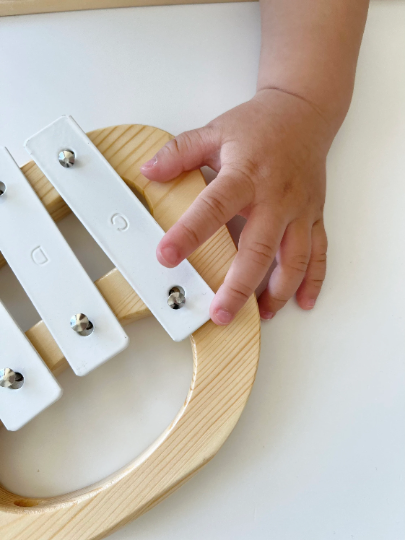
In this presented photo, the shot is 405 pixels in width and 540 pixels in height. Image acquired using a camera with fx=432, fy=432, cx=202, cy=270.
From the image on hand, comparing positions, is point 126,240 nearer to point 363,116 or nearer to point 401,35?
point 363,116

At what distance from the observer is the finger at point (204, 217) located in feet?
1.26

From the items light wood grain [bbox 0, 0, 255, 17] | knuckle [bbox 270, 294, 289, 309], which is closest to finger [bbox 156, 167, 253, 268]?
knuckle [bbox 270, 294, 289, 309]

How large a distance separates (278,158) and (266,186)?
40 mm

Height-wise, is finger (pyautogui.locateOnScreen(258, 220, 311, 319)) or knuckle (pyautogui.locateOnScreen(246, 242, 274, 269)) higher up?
knuckle (pyautogui.locateOnScreen(246, 242, 274, 269))

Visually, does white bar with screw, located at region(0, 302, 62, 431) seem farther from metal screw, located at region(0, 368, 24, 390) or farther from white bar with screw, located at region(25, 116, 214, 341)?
white bar with screw, located at region(25, 116, 214, 341)

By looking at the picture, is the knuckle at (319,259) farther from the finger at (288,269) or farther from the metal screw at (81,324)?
the metal screw at (81,324)

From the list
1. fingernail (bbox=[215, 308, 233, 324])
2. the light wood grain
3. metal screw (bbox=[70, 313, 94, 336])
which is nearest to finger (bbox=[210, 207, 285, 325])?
fingernail (bbox=[215, 308, 233, 324])

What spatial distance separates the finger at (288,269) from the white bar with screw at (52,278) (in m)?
0.16

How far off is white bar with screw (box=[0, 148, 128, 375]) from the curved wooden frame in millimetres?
16

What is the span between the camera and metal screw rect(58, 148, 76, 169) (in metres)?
0.44

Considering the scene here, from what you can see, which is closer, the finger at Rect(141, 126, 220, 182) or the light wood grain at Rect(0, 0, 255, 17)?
the finger at Rect(141, 126, 220, 182)

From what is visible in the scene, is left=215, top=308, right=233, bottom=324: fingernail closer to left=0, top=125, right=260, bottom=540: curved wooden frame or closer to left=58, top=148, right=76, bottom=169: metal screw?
left=0, top=125, right=260, bottom=540: curved wooden frame

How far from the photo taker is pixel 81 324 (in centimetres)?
40

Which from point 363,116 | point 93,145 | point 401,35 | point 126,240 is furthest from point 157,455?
point 401,35
